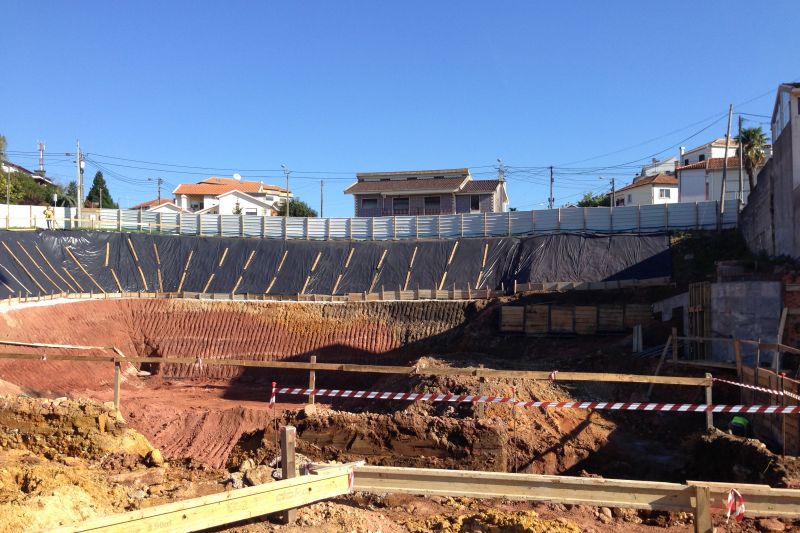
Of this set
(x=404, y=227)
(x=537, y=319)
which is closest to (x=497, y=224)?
(x=404, y=227)

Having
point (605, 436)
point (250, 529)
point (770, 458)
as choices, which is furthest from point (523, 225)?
point (250, 529)

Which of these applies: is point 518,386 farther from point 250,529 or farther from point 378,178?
point 378,178

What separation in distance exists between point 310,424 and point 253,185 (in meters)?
80.4

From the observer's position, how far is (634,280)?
31453mm

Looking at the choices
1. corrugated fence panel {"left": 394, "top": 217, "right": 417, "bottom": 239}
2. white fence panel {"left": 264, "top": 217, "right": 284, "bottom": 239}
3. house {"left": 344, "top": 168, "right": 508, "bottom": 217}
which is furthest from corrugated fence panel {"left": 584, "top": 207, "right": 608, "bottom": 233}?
white fence panel {"left": 264, "top": 217, "right": 284, "bottom": 239}

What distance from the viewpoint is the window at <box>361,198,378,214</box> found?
5550 centimetres

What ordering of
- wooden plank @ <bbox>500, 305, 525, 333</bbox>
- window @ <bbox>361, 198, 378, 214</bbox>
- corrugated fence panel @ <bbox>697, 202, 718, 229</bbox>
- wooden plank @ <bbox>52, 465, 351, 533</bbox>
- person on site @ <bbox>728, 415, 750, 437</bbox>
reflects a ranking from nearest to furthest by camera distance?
wooden plank @ <bbox>52, 465, 351, 533</bbox> → person on site @ <bbox>728, 415, 750, 437</bbox> → wooden plank @ <bbox>500, 305, 525, 333</bbox> → corrugated fence panel @ <bbox>697, 202, 718, 229</bbox> → window @ <bbox>361, 198, 378, 214</bbox>

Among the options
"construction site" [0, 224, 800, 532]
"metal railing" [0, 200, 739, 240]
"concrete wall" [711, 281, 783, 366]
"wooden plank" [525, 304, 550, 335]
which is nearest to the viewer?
"construction site" [0, 224, 800, 532]

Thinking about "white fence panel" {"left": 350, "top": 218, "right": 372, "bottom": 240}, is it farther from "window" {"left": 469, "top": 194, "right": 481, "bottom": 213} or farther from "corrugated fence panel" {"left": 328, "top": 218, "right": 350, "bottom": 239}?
"window" {"left": 469, "top": 194, "right": 481, "bottom": 213}

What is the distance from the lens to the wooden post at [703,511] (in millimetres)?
5898

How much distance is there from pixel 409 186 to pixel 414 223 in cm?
1307

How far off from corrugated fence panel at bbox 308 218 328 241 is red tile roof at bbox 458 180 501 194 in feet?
49.6

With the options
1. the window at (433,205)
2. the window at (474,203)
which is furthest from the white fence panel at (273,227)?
the window at (474,203)

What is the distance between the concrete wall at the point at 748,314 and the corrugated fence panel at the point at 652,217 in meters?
20.1
